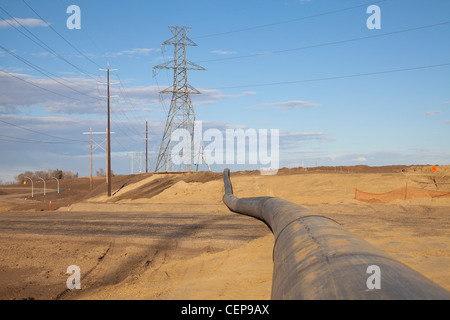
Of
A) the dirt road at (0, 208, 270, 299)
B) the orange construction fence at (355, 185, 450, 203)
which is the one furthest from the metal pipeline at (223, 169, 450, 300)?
the orange construction fence at (355, 185, 450, 203)

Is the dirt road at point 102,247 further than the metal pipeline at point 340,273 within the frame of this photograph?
Yes

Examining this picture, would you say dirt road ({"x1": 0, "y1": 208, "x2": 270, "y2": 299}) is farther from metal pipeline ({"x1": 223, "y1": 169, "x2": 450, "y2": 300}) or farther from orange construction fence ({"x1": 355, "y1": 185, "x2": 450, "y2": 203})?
orange construction fence ({"x1": 355, "y1": 185, "x2": 450, "y2": 203})

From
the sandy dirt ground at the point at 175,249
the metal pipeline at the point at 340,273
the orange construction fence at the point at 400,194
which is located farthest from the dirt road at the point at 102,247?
the orange construction fence at the point at 400,194

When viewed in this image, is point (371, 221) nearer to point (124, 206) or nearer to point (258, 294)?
point (258, 294)

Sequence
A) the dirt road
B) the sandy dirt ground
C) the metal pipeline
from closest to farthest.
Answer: the metal pipeline, the sandy dirt ground, the dirt road

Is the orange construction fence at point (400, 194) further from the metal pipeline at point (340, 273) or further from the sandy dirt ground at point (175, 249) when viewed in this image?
the metal pipeline at point (340, 273)

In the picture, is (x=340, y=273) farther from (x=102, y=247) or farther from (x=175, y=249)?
(x=102, y=247)

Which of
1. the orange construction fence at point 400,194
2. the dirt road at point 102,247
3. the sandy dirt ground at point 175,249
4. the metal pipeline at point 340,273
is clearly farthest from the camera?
the orange construction fence at point 400,194

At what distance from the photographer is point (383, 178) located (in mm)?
31094

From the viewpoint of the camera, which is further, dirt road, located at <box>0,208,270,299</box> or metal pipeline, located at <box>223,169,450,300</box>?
dirt road, located at <box>0,208,270,299</box>

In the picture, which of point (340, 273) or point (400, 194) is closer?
point (340, 273)

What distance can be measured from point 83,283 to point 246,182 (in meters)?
26.1

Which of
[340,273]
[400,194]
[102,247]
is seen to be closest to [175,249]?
[102,247]
